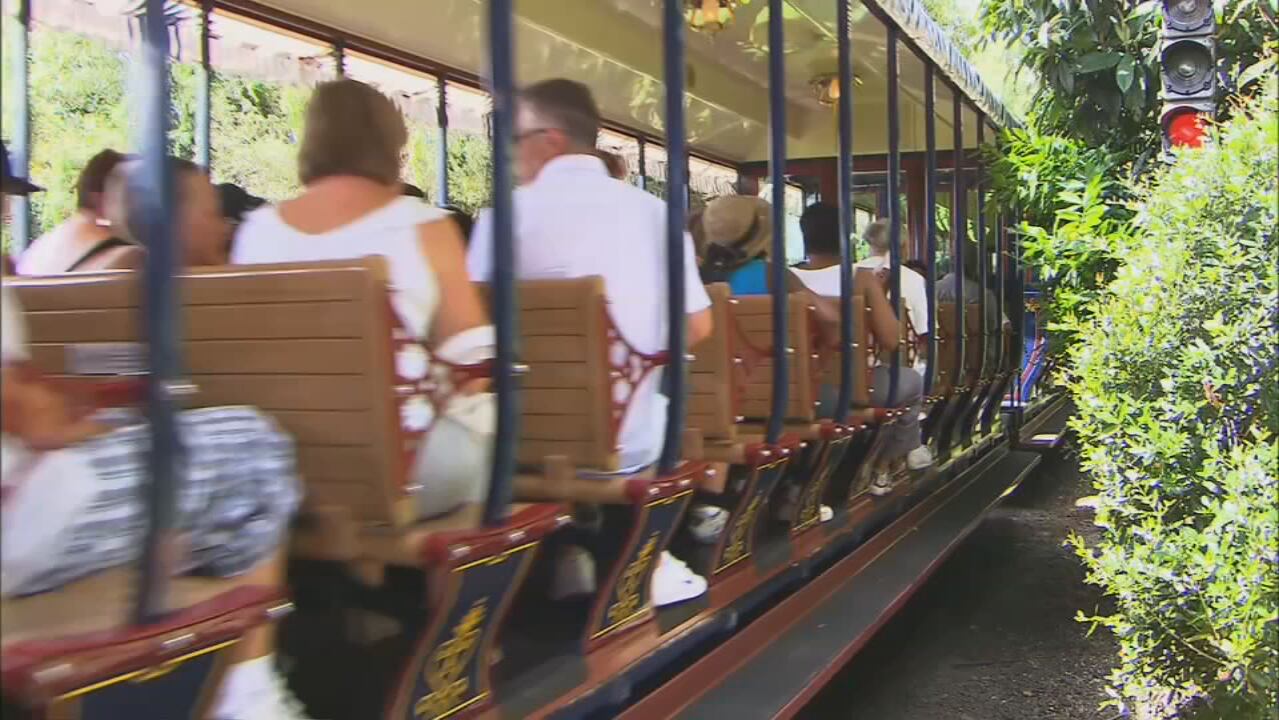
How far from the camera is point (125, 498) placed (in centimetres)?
145

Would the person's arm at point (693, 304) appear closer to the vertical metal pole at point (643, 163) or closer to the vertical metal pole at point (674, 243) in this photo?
the vertical metal pole at point (674, 243)

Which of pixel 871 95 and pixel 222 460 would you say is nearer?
pixel 222 460

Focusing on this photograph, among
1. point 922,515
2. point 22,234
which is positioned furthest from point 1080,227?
point 22,234

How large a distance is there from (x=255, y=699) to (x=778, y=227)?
2.30 meters

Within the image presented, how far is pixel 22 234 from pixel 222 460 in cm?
229

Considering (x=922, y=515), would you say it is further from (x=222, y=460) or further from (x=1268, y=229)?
(x=222, y=460)

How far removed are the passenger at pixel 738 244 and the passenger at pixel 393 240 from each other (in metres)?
2.04

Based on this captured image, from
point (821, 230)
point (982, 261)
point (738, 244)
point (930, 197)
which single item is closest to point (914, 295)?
point (930, 197)

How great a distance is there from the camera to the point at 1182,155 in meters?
3.01

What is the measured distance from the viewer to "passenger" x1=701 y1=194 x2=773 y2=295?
4.11 metres

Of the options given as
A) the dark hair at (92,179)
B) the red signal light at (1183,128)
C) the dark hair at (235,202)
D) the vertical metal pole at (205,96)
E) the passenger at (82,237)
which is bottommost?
the passenger at (82,237)

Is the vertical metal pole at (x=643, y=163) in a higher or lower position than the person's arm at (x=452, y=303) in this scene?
higher

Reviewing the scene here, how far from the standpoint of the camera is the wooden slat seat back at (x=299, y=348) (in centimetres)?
189

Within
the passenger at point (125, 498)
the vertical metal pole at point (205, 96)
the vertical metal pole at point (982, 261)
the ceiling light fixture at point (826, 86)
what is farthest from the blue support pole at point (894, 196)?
the passenger at point (125, 498)
